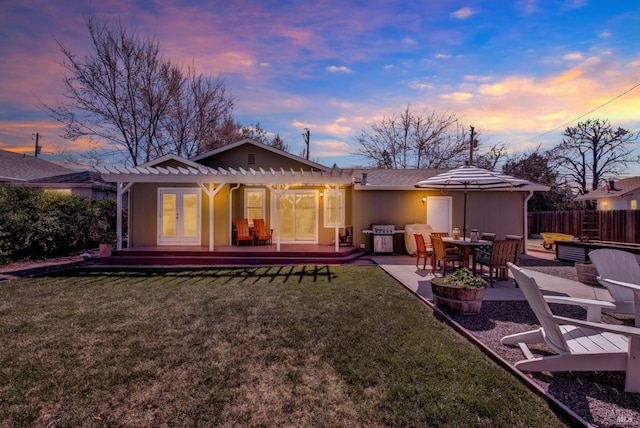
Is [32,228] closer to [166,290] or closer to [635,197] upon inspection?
[166,290]

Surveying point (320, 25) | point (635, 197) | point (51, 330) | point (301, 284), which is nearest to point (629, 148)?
point (635, 197)

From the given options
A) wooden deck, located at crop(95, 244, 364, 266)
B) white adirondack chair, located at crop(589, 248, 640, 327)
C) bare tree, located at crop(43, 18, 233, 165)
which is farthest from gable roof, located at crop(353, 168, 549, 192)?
bare tree, located at crop(43, 18, 233, 165)

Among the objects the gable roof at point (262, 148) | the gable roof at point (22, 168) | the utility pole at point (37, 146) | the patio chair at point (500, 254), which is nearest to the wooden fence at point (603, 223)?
the patio chair at point (500, 254)

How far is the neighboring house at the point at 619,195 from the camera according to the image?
20.6 m

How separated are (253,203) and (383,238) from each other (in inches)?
194

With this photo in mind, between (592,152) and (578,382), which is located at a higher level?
(592,152)

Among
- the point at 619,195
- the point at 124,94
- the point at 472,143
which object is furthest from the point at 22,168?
the point at 619,195

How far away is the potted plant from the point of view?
454 centimetres

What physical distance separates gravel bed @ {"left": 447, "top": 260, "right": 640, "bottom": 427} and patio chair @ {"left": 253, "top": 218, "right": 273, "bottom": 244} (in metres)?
7.83

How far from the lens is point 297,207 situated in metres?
11.9

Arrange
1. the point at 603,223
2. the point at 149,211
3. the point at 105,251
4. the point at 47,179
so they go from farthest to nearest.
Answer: the point at 47,179, the point at 603,223, the point at 149,211, the point at 105,251

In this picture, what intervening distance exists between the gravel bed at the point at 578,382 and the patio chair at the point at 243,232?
7.82 metres

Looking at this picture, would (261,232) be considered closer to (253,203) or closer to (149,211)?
(253,203)

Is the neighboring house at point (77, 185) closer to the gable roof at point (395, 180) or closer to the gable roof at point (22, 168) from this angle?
the gable roof at point (22, 168)
